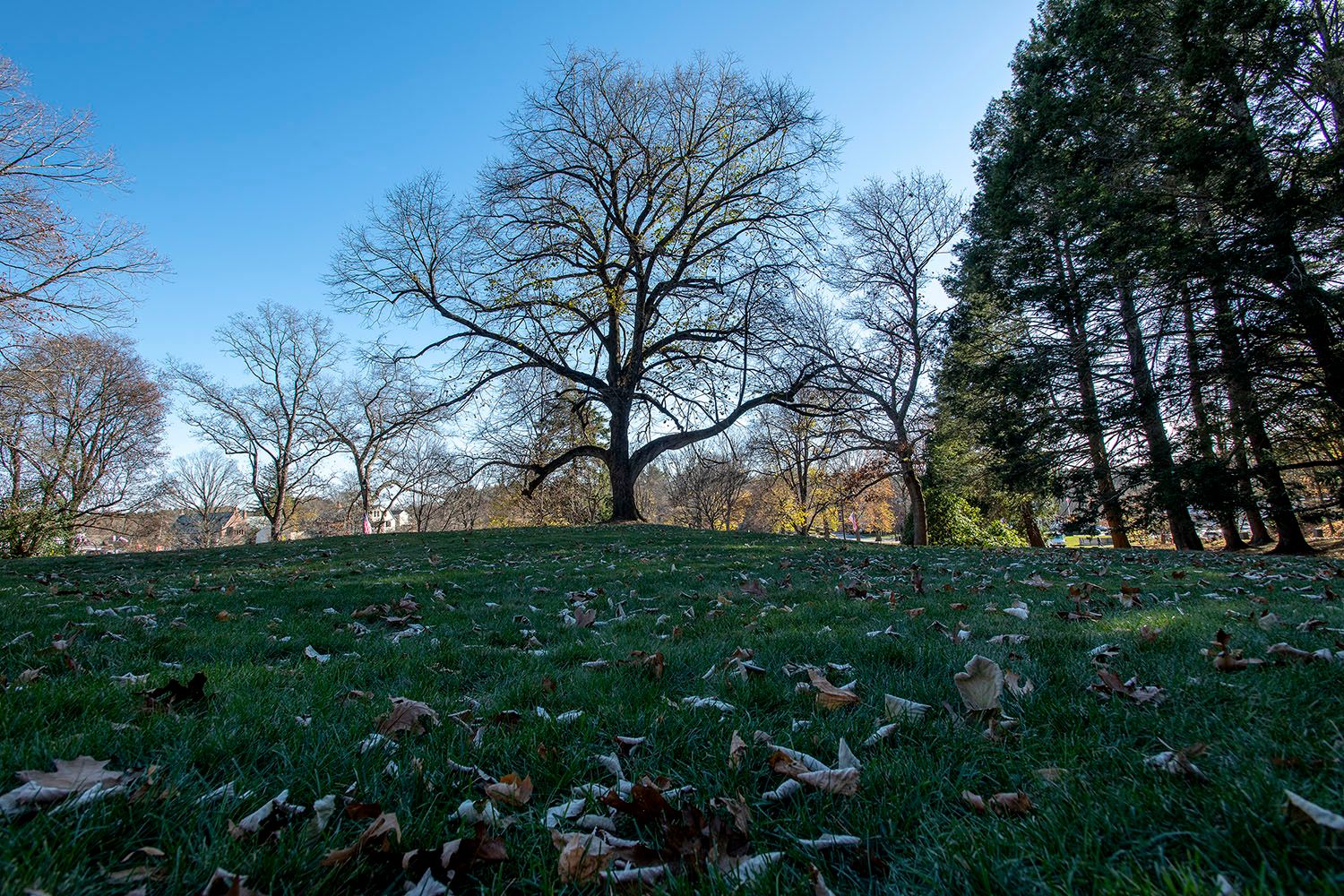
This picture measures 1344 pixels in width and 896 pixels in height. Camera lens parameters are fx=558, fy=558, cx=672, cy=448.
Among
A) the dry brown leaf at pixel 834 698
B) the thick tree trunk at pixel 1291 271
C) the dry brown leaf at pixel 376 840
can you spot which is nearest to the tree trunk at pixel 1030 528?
the thick tree trunk at pixel 1291 271

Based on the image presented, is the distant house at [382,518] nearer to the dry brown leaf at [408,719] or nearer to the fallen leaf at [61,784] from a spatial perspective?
the dry brown leaf at [408,719]

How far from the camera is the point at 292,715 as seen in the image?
2109mm

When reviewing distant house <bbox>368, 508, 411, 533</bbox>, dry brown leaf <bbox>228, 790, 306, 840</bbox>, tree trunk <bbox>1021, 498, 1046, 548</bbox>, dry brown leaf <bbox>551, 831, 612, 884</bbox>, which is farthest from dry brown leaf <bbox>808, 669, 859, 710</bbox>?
distant house <bbox>368, 508, 411, 533</bbox>

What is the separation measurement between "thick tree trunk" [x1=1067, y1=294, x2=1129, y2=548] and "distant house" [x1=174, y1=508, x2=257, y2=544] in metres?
48.4

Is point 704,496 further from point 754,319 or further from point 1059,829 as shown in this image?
point 1059,829

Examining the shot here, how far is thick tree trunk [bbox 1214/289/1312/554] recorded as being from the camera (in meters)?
11.2

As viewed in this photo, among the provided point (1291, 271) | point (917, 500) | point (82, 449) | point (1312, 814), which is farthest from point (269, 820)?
point (82, 449)

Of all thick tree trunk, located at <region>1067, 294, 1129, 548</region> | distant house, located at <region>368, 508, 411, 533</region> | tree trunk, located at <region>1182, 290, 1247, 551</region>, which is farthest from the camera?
distant house, located at <region>368, 508, 411, 533</region>

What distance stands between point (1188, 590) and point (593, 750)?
612 cm

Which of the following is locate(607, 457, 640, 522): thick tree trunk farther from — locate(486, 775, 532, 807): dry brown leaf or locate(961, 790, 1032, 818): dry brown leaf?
locate(961, 790, 1032, 818): dry brown leaf

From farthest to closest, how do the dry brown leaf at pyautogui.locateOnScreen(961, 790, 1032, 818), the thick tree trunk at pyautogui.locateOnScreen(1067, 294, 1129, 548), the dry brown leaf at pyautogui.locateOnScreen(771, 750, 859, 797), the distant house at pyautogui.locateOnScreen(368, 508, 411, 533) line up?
the distant house at pyautogui.locateOnScreen(368, 508, 411, 533) < the thick tree trunk at pyautogui.locateOnScreen(1067, 294, 1129, 548) < the dry brown leaf at pyautogui.locateOnScreen(771, 750, 859, 797) < the dry brown leaf at pyautogui.locateOnScreen(961, 790, 1032, 818)

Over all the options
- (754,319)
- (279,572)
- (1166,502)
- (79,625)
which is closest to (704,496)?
Answer: (754,319)

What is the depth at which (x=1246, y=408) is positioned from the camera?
11.6m

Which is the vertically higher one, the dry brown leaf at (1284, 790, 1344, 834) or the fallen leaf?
the fallen leaf
